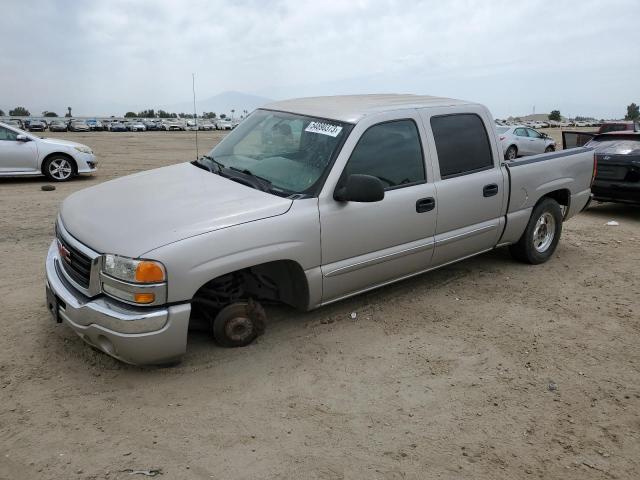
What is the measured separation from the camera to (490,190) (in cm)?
515

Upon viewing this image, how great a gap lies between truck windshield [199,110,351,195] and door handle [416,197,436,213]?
0.90m

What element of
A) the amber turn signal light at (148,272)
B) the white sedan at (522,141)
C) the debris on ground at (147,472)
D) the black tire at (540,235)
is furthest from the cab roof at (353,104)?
the white sedan at (522,141)

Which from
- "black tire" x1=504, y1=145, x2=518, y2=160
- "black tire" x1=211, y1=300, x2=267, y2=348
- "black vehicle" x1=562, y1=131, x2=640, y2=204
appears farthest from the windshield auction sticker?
"black tire" x1=504, y1=145, x2=518, y2=160

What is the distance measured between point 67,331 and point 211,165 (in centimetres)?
176

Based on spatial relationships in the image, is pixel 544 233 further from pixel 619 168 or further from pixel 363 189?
pixel 619 168

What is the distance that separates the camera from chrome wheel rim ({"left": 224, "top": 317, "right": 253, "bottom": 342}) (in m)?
3.83

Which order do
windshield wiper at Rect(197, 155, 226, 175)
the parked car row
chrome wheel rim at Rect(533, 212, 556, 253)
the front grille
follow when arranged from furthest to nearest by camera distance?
the parked car row
chrome wheel rim at Rect(533, 212, 556, 253)
windshield wiper at Rect(197, 155, 226, 175)
the front grille

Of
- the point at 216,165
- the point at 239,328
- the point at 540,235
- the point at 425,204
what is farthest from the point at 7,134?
the point at 540,235

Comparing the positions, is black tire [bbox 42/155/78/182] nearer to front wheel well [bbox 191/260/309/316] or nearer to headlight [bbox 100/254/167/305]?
front wheel well [bbox 191/260/309/316]

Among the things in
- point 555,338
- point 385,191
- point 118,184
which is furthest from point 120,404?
point 555,338

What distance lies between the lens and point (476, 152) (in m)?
5.11

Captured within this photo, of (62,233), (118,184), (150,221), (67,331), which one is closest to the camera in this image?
(150,221)

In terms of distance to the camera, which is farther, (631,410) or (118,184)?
(118,184)

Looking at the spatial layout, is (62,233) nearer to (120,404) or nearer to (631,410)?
(120,404)
